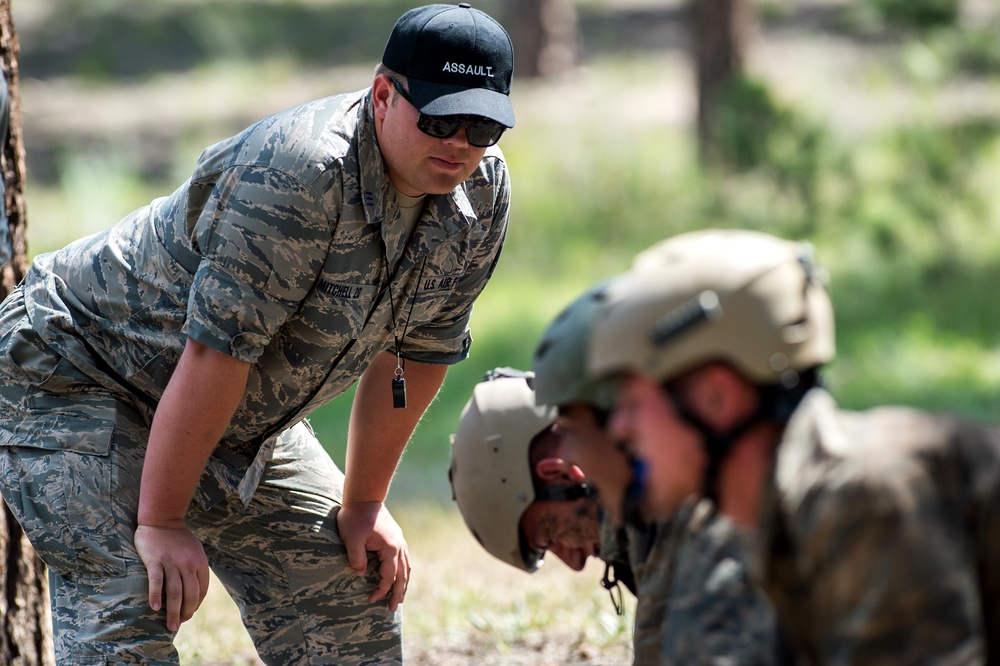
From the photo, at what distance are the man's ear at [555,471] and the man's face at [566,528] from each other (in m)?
0.07

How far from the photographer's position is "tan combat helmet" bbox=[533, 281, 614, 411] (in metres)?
2.53

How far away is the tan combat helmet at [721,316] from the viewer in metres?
2.24

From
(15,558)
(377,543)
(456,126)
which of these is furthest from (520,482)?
(15,558)

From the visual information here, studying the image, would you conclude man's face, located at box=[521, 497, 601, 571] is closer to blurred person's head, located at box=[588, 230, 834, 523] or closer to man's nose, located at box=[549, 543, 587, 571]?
man's nose, located at box=[549, 543, 587, 571]

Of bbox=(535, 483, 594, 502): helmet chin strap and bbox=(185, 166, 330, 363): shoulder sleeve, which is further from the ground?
bbox=(185, 166, 330, 363): shoulder sleeve

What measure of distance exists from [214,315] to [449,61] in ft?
2.96

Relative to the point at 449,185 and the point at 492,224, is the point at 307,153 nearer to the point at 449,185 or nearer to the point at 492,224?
the point at 449,185

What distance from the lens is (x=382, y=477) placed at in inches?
163

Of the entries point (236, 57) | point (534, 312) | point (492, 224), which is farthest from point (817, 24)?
point (492, 224)

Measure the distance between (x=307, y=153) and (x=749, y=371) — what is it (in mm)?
1499

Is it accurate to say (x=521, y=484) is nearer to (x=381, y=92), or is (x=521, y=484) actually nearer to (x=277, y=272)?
(x=277, y=272)

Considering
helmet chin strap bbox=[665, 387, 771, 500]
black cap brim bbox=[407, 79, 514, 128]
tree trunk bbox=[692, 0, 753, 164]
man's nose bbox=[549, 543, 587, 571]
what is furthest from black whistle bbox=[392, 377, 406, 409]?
tree trunk bbox=[692, 0, 753, 164]

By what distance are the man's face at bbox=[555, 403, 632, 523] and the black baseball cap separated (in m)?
1.02

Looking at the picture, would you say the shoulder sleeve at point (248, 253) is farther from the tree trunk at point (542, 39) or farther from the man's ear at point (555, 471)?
the tree trunk at point (542, 39)
